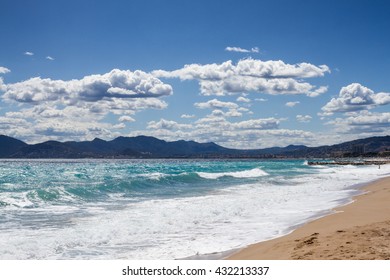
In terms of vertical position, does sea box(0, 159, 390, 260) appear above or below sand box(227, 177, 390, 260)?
below

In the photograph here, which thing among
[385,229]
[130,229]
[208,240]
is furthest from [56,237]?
[385,229]

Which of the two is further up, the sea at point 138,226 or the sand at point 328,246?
the sand at point 328,246

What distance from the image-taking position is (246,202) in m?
21.0

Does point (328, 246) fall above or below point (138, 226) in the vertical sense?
above

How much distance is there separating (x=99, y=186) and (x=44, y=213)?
13.4 m

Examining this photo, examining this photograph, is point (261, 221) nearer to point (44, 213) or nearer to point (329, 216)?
point (329, 216)

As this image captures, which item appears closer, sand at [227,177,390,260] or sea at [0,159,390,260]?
sand at [227,177,390,260]

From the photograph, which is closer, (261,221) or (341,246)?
(341,246)

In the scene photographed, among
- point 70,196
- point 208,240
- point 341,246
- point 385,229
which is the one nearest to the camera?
point 341,246

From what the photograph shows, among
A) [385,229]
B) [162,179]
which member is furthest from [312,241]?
[162,179]

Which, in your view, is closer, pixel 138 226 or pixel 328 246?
pixel 328 246

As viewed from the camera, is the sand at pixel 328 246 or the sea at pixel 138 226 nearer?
the sand at pixel 328 246
